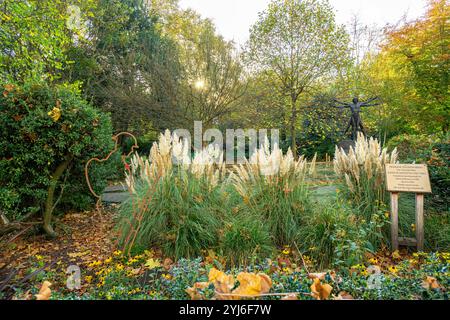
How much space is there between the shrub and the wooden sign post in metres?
3.79

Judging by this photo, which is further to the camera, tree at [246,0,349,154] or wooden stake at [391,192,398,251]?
tree at [246,0,349,154]

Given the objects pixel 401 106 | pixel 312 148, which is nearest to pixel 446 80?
pixel 401 106

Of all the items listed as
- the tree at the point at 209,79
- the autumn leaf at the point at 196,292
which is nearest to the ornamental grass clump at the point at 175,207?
the autumn leaf at the point at 196,292

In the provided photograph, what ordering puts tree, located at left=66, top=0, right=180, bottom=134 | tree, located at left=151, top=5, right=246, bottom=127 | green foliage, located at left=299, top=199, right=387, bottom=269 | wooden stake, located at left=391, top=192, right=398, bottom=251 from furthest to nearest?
tree, located at left=66, top=0, right=180, bottom=134
tree, located at left=151, top=5, right=246, bottom=127
wooden stake, located at left=391, top=192, right=398, bottom=251
green foliage, located at left=299, top=199, right=387, bottom=269

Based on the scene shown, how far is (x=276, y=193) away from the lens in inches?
123

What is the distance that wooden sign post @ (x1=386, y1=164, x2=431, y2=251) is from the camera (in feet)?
9.16

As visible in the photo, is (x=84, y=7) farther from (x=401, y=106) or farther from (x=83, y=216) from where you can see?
(x=401, y=106)

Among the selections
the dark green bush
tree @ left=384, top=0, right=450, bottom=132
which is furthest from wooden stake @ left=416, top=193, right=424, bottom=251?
tree @ left=384, top=0, right=450, bottom=132

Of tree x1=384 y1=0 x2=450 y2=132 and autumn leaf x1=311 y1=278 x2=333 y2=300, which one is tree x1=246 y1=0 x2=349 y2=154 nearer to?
tree x1=384 y1=0 x2=450 y2=132

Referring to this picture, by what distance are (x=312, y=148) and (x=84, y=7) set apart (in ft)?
33.9

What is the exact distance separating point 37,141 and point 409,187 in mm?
4372

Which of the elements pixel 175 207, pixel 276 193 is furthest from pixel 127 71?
pixel 276 193

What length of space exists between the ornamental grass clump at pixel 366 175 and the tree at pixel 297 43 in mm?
6320

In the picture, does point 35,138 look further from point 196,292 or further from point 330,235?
point 330,235
